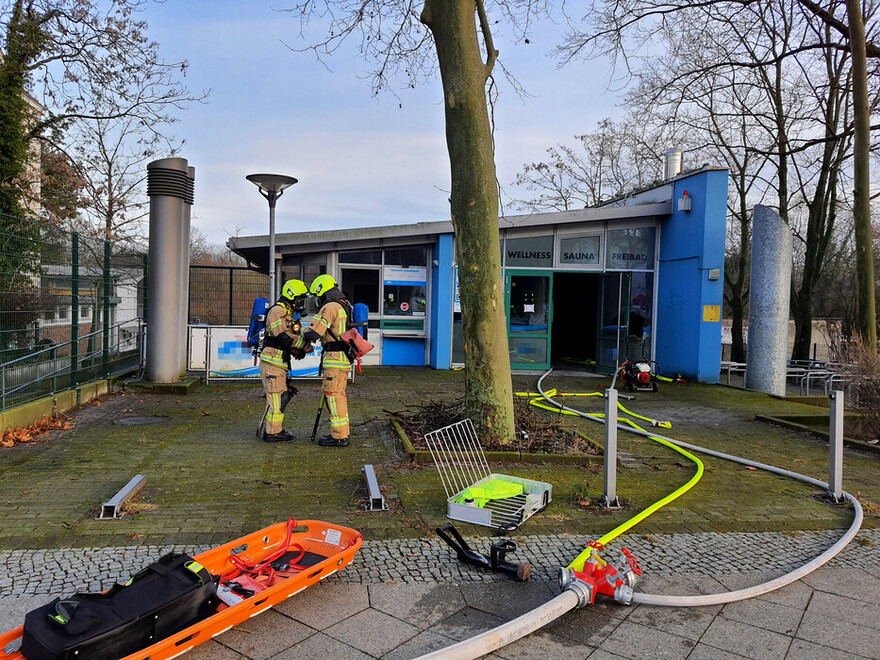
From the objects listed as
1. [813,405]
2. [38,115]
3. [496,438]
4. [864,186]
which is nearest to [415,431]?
[496,438]

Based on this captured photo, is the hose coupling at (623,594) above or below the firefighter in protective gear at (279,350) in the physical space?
below

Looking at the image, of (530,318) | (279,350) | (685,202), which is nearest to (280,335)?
(279,350)

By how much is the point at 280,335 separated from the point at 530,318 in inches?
380

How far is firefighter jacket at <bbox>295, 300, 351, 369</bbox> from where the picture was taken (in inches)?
274

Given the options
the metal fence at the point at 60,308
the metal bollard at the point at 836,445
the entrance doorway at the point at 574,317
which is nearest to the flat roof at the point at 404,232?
the metal fence at the point at 60,308

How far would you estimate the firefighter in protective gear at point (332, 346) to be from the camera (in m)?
7.00

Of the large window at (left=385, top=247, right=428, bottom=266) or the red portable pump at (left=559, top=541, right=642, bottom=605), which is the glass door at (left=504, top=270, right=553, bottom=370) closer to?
the large window at (left=385, top=247, right=428, bottom=266)

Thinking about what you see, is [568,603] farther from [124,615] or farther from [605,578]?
[124,615]

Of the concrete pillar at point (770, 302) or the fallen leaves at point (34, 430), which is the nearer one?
the fallen leaves at point (34, 430)

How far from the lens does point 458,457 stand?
260 inches

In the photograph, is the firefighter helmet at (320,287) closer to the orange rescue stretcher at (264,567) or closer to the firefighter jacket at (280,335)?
the firefighter jacket at (280,335)

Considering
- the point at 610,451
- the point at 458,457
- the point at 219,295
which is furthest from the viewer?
the point at 219,295

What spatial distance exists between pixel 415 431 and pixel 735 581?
4.16m

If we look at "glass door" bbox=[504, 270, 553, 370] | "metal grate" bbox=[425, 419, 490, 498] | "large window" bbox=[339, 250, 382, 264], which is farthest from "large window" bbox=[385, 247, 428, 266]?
"metal grate" bbox=[425, 419, 490, 498]
